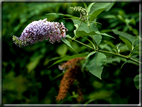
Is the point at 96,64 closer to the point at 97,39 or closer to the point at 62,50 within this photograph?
the point at 97,39

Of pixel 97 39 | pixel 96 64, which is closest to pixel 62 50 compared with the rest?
pixel 97 39

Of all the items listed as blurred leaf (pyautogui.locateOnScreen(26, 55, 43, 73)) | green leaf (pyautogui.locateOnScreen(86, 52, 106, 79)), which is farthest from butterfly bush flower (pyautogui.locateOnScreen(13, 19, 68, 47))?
blurred leaf (pyautogui.locateOnScreen(26, 55, 43, 73))

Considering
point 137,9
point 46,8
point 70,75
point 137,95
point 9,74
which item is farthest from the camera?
point 9,74

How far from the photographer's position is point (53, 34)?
90 cm

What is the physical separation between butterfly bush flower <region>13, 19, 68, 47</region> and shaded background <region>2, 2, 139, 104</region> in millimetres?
501

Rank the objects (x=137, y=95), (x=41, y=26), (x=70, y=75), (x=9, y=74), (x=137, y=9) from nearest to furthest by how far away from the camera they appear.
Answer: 1. (x=41, y=26)
2. (x=70, y=75)
3. (x=137, y=95)
4. (x=137, y=9)
5. (x=9, y=74)

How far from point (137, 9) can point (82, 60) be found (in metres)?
1.00

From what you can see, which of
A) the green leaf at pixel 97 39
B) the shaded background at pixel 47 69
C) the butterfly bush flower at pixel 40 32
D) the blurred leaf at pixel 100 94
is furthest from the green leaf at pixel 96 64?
the blurred leaf at pixel 100 94

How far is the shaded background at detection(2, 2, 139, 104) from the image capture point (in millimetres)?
1539

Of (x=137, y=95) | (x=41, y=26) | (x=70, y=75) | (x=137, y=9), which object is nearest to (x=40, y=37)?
(x=41, y=26)

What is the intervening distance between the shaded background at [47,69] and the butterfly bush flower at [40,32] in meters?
0.50

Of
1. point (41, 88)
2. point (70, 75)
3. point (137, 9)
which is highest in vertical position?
point (137, 9)

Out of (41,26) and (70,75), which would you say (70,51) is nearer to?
(70,75)

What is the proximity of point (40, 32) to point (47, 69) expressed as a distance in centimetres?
102
